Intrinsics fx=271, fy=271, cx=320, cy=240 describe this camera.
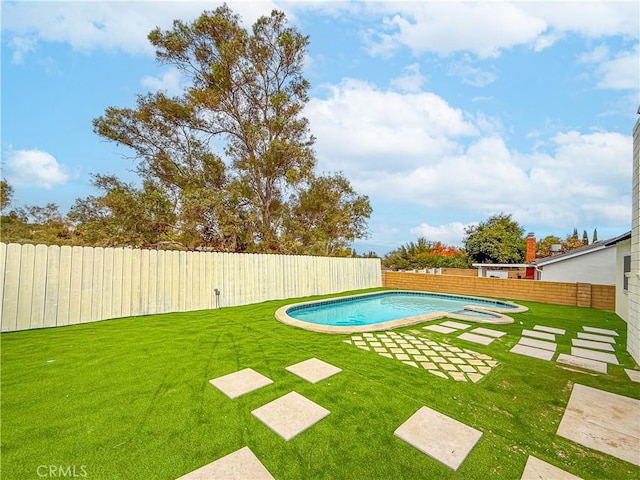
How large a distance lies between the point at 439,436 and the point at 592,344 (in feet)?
14.8

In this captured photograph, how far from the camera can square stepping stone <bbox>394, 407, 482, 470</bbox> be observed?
76.0 inches

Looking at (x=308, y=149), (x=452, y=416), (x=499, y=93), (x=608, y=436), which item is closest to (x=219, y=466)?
(x=452, y=416)

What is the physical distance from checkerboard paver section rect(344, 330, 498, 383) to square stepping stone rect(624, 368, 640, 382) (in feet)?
4.81

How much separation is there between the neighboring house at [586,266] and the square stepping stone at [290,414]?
1287 cm

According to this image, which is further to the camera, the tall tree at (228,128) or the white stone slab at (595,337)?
the tall tree at (228,128)

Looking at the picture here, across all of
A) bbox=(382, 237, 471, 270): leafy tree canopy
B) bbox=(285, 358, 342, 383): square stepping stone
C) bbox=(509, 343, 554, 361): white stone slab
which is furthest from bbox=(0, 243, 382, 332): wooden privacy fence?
bbox=(382, 237, 471, 270): leafy tree canopy

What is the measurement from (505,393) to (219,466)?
282 centimetres

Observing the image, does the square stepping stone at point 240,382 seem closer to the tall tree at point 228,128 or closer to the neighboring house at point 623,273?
the neighboring house at point 623,273

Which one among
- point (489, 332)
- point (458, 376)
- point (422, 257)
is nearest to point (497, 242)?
point (422, 257)

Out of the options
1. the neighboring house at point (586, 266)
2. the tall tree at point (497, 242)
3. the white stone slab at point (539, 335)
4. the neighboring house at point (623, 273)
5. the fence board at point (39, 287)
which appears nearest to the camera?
the fence board at point (39, 287)

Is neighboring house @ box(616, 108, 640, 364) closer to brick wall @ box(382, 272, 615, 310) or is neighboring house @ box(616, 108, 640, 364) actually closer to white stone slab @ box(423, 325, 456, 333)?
white stone slab @ box(423, 325, 456, 333)

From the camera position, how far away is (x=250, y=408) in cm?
246

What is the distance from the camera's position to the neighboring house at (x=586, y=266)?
34.7 ft

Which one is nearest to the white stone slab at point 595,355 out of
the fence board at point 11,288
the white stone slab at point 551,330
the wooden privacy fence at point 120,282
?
the white stone slab at point 551,330
